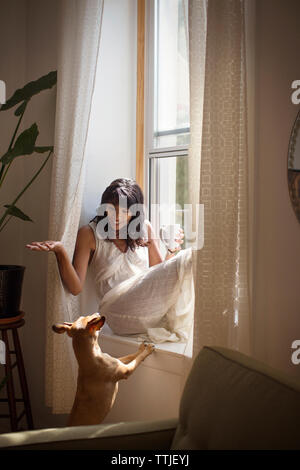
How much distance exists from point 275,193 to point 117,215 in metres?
0.91

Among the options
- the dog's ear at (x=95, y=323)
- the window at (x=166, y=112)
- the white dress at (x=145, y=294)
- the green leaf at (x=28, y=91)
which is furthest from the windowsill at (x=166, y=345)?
the green leaf at (x=28, y=91)

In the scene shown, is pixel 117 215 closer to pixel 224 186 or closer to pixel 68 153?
pixel 68 153

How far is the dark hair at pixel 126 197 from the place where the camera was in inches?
82.8

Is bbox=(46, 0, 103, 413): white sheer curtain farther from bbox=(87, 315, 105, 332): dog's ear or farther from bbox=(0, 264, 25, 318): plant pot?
bbox=(87, 315, 105, 332): dog's ear

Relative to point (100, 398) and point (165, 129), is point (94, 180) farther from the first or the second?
point (100, 398)

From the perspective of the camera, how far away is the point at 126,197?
2.10 meters

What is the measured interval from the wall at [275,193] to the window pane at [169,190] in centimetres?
81

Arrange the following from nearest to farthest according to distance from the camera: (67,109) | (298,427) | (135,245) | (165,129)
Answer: (298,427) < (67,109) < (135,245) < (165,129)

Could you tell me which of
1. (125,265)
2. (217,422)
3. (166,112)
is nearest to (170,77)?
(166,112)

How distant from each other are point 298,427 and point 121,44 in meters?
2.19

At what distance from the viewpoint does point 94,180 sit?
88.5 inches

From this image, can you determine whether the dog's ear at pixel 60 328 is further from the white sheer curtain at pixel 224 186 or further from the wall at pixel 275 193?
the wall at pixel 275 193

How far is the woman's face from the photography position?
2129 mm

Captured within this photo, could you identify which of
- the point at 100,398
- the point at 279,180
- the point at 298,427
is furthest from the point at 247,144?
the point at 100,398
